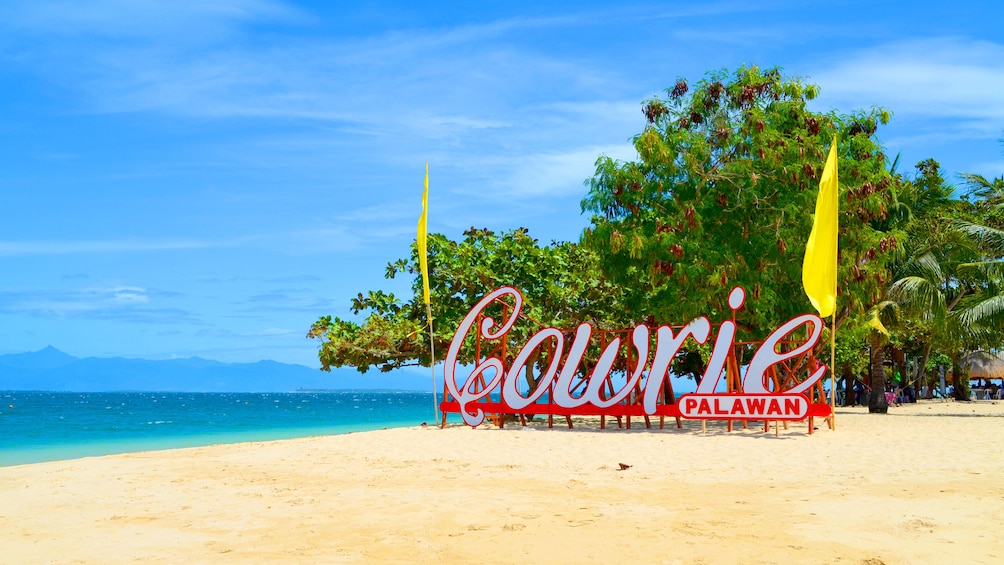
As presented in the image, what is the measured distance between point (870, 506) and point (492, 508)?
428cm

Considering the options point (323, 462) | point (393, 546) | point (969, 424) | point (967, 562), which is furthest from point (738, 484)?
point (969, 424)

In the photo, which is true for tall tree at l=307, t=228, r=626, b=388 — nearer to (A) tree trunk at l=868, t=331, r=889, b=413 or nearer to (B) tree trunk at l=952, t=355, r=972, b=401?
(A) tree trunk at l=868, t=331, r=889, b=413

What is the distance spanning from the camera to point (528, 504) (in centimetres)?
1107

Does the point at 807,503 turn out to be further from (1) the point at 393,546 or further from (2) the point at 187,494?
(2) the point at 187,494

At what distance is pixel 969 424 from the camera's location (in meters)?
23.7

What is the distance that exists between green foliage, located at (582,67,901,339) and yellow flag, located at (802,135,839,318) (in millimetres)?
2433

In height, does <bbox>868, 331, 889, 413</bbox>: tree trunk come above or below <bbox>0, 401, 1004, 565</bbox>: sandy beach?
above

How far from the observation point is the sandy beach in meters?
8.48

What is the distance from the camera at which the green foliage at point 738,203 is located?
2302 cm

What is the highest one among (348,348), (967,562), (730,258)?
(730,258)

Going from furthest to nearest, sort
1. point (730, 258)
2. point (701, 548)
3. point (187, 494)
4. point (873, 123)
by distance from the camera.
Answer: point (873, 123) → point (730, 258) → point (187, 494) → point (701, 548)

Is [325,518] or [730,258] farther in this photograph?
[730,258]

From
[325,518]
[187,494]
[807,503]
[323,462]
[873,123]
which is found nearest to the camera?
[325,518]

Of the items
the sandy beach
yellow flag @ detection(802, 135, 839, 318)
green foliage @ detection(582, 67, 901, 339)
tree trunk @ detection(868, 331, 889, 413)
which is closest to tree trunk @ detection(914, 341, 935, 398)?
tree trunk @ detection(868, 331, 889, 413)
